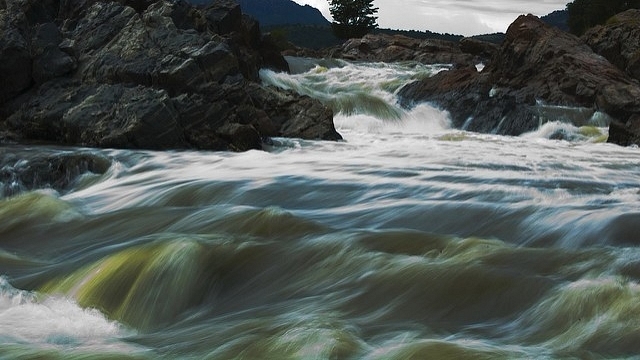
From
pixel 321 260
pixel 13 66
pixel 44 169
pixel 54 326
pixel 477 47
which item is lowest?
pixel 54 326

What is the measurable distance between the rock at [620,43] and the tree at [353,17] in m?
39.6

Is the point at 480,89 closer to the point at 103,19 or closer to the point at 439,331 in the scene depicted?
the point at 103,19

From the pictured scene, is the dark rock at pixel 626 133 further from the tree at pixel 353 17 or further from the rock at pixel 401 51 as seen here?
the tree at pixel 353 17

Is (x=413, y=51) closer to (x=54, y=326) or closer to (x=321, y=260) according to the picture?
(x=321, y=260)

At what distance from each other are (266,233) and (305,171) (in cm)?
391

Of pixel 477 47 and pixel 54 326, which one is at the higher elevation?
pixel 477 47

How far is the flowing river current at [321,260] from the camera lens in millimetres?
5301

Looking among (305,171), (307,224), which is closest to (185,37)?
(305,171)

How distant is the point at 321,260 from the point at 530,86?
1756 centimetres

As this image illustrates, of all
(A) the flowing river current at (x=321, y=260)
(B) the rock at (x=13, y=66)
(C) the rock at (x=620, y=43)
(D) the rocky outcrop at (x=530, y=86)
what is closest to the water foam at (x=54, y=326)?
(A) the flowing river current at (x=321, y=260)

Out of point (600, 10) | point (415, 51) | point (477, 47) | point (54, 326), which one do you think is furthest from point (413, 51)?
point (54, 326)

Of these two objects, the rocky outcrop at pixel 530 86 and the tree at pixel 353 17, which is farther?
the tree at pixel 353 17

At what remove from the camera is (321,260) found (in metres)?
7.29

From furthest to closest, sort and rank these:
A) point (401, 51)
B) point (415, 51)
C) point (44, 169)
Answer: point (401, 51) < point (415, 51) < point (44, 169)
